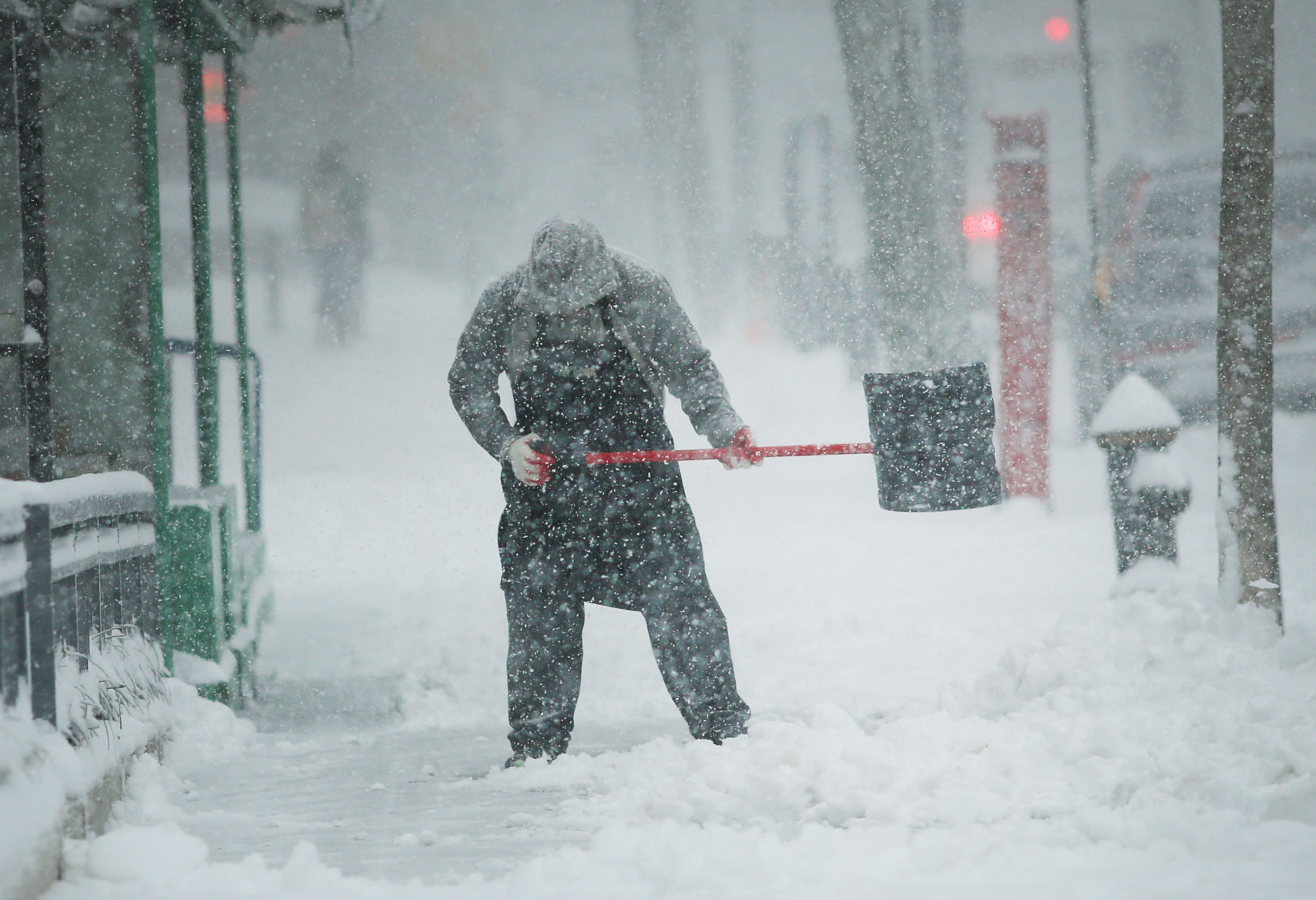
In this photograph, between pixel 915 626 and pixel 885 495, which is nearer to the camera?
pixel 885 495

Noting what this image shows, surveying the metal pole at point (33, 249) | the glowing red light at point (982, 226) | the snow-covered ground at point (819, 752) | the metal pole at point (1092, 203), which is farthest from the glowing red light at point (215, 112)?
the metal pole at point (1092, 203)

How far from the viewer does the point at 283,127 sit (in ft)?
85.4

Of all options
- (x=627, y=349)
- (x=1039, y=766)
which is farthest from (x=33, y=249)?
(x=1039, y=766)

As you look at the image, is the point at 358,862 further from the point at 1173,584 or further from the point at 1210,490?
the point at 1210,490

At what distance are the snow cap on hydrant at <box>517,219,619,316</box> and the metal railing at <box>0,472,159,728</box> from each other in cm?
147

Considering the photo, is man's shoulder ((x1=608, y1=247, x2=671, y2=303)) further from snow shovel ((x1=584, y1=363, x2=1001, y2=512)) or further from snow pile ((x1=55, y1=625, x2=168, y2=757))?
snow pile ((x1=55, y1=625, x2=168, y2=757))

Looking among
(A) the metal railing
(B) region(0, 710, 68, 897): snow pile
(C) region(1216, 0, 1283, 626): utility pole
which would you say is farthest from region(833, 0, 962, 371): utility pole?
(B) region(0, 710, 68, 897): snow pile

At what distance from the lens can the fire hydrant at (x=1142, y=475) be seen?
5055 millimetres

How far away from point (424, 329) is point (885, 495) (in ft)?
79.9

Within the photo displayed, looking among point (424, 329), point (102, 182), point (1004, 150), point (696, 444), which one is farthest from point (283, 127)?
point (102, 182)

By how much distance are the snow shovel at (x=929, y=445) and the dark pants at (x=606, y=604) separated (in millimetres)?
318

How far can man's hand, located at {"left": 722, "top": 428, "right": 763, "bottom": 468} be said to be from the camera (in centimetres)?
377

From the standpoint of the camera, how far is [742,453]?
3.79 meters

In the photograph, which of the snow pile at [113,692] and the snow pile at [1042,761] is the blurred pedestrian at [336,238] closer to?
the snow pile at [113,692]
